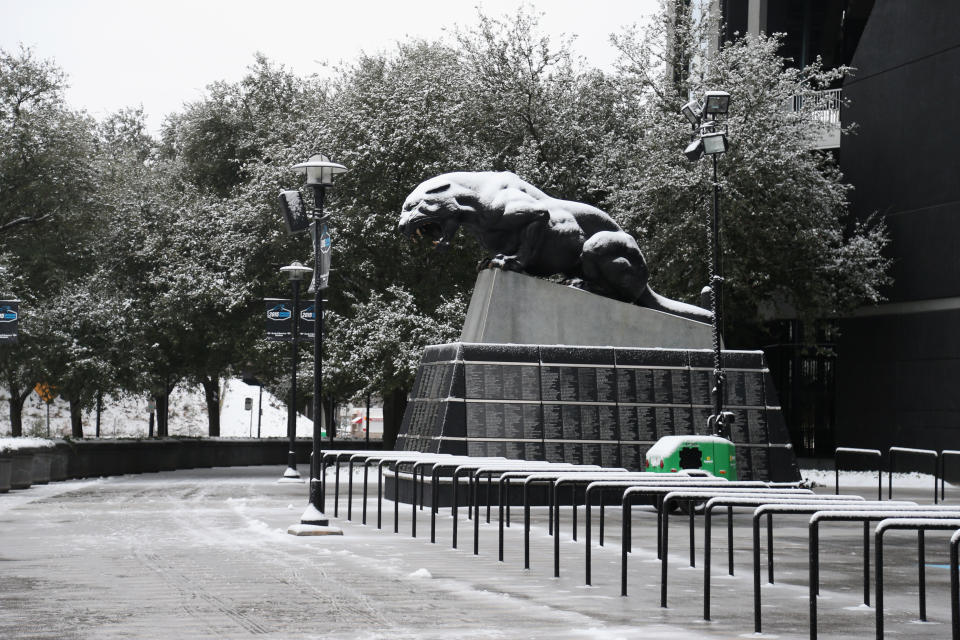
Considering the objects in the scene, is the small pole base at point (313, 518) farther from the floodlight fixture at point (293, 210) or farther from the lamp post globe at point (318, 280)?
the floodlight fixture at point (293, 210)

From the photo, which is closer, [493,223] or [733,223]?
[493,223]

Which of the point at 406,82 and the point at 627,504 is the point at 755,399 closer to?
the point at 627,504

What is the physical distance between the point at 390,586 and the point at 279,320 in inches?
918

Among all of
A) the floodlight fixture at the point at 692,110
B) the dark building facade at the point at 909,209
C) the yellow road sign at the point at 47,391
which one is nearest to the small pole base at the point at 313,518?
the floodlight fixture at the point at 692,110

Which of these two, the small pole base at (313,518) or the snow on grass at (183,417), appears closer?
the small pole base at (313,518)

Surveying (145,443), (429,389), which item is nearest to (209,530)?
(429,389)

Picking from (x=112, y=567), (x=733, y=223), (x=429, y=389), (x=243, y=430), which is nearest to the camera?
(x=112, y=567)

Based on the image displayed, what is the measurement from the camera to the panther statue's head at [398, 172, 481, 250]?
2198 cm

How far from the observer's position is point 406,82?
3884 centimetres

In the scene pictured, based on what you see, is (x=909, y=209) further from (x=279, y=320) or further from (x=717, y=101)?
(x=279, y=320)

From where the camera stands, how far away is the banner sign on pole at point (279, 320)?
109 feet

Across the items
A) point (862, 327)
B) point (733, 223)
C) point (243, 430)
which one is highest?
point (733, 223)

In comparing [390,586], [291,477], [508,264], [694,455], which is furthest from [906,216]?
[390,586]

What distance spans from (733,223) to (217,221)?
17337 millimetres
